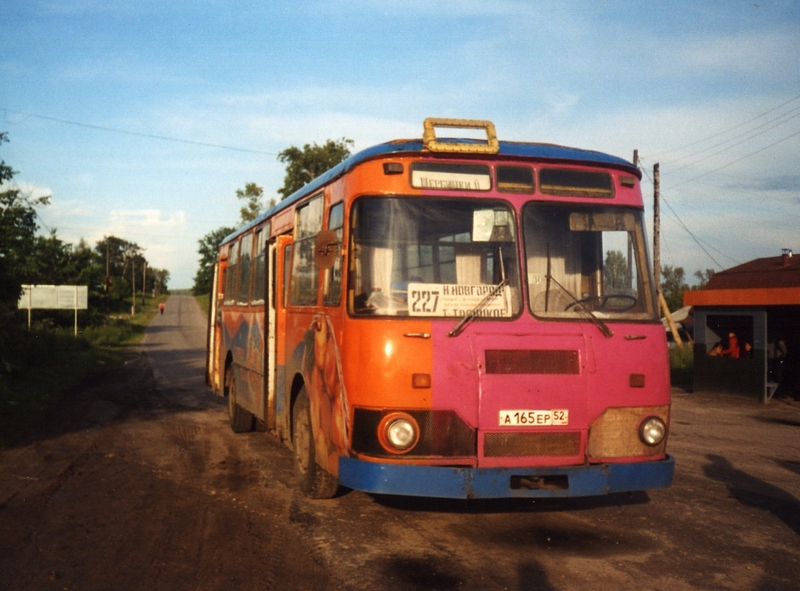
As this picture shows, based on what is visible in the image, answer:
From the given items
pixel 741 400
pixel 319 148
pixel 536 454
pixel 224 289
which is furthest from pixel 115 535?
pixel 319 148

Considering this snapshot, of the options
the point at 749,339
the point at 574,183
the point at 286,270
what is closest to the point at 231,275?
the point at 286,270

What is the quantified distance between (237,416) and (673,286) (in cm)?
5846

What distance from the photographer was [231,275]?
12797 mm

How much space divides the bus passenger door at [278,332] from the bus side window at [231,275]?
2976 millimetres

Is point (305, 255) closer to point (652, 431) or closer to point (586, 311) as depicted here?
point (586, 311)

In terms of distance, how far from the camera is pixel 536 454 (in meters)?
5.93

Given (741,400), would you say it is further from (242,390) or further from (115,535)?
(115,535)

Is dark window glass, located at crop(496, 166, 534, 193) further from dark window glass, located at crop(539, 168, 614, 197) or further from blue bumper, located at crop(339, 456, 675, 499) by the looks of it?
blue bumper, located at crop(339, 456, 675, 499)

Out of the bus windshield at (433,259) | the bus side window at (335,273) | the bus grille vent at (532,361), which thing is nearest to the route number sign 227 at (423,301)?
the bus windshield at (433,259)

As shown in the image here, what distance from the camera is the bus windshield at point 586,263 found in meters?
6.20

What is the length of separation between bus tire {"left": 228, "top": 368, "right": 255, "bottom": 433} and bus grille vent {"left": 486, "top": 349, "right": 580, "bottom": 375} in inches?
251

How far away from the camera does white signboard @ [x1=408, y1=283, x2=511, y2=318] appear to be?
236 inches

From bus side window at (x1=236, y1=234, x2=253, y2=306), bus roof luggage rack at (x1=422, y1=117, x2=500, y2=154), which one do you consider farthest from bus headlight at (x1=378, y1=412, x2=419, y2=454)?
bus side window at (x1=236, y1=234, x2=253, y2=306)

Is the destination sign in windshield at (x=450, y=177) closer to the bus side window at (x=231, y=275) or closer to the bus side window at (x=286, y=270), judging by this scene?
the bus side window at (x=286, y=270)
